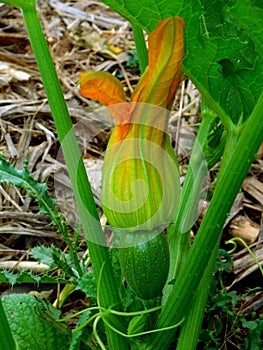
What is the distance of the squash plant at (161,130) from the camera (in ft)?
3.37

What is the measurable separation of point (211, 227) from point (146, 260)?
0.16 metres

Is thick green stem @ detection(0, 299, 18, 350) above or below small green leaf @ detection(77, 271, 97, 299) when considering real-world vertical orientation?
above

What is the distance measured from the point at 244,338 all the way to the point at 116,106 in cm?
64

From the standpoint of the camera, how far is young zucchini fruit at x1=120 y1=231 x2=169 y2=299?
1.11 meters

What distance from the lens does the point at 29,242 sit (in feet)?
5.52

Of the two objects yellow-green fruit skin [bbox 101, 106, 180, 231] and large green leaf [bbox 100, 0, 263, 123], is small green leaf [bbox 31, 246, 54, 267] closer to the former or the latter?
yellow-green fruit skin [bbox 101, 106, 180, 231]

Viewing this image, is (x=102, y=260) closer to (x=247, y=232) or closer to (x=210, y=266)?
(x=210, y=266)

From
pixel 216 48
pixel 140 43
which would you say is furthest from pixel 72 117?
pixel 216 48

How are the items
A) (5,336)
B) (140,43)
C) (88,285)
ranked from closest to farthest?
(5,336) → (88,285) → (140,43)

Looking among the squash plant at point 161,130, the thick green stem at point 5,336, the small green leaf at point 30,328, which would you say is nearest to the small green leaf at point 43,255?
the small green leaf at point 30,328

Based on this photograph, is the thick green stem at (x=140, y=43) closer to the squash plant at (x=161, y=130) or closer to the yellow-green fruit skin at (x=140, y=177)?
the squash plant at (x=161, y=130)

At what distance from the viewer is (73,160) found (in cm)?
113

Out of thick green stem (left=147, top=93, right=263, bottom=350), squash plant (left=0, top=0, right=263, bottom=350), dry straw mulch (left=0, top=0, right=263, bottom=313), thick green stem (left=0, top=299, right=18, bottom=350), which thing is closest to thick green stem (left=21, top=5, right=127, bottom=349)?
squash plant (left=0, top=0, right=263, bottom=350)

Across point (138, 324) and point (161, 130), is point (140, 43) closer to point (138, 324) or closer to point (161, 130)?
point (161, 130)
